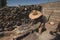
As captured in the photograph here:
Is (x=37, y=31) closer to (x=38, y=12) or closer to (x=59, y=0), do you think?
(x=38, y=12)

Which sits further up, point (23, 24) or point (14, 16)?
point (14, 16)

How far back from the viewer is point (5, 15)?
8.50m

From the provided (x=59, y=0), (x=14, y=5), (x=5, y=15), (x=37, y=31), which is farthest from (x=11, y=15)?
(x=59, y=0)

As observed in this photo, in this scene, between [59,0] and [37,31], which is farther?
[59,0]

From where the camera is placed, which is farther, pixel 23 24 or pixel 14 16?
pixel 14 16

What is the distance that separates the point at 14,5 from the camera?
931 cm

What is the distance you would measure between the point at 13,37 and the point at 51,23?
1608 millimetres

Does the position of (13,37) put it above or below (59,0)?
below

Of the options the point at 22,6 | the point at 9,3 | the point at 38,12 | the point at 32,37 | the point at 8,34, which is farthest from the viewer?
the point at 9,3

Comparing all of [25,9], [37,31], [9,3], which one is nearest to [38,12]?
[25,9]

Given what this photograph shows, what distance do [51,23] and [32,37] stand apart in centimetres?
124

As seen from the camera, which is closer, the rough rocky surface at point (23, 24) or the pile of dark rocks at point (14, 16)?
the rough rocky surface at point (23, 24)

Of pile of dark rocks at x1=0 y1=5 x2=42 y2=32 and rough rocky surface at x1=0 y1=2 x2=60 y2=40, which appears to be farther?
pile of dark rocks at x1=0 y1=5 x2=42 y2=32

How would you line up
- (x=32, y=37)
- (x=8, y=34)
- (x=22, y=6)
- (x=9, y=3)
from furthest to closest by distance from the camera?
(x=9, y=3), (x=22, y=6), (x=8, y=34), (x=32, y=37)
